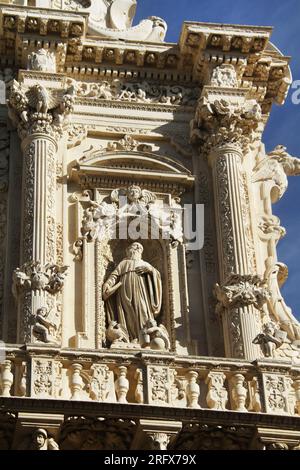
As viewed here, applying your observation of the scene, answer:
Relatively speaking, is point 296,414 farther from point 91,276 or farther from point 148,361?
point 91,276

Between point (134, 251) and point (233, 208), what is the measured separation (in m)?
1.62

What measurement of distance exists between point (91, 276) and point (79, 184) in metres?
1.73

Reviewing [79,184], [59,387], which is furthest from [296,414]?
[79,184]

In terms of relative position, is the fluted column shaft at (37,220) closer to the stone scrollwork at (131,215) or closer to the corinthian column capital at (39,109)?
the corinthian column capital at (39,109)

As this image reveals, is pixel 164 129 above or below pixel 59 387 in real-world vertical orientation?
above

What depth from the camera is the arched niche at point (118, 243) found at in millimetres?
22812

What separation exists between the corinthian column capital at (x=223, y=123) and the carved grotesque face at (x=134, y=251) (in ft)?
6.60

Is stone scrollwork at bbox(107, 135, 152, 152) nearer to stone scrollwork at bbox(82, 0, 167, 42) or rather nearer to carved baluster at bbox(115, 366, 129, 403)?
stone scrollwork at bbox(82, 0, 167, 42)

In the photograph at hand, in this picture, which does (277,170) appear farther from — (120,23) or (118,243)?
(120,23)

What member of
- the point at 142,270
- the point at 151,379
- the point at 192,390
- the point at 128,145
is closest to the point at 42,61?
the point at 128,145

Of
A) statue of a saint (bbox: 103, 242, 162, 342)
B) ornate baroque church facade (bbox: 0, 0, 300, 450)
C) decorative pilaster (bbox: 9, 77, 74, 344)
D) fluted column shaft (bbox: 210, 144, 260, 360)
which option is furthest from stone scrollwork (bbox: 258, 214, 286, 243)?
decorative pilaster (bbox: 9, 77, 74, 344)

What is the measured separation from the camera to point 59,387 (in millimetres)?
20016

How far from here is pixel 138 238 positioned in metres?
24.0
